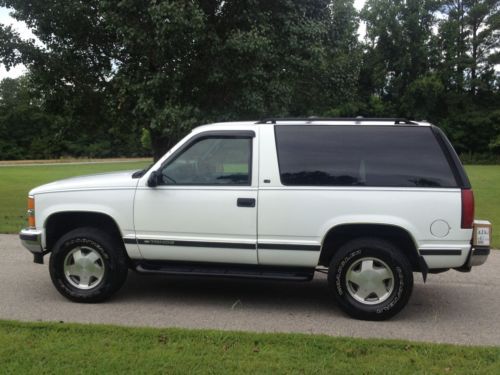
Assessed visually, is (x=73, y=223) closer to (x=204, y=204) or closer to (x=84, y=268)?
(x=84, y=268)

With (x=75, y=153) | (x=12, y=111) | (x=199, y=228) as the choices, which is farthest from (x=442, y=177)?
(x=12, y=111)

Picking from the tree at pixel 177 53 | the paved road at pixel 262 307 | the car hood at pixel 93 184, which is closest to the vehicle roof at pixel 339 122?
the car hood at pixel 93 184

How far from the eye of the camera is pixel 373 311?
5211 mm

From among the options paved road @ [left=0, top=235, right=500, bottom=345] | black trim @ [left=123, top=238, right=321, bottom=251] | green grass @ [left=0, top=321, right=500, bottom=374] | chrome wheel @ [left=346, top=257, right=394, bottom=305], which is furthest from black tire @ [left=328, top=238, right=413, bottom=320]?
green grass @ [left=0, top=321, right=500, bottom=374]

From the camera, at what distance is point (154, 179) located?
5.49 meters

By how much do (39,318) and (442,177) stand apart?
4042 millimetres

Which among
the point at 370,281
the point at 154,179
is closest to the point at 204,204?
the point at 154,179

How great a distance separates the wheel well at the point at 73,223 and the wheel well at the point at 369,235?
2.19 metres

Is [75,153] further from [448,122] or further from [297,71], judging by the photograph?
[297,71]

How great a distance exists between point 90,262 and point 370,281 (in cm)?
289

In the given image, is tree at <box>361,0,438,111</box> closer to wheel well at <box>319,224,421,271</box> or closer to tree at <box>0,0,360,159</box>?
tree at <box>0,0,360,159</box>

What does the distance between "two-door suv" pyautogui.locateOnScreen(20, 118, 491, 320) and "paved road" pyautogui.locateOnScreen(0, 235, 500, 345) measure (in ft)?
1.04

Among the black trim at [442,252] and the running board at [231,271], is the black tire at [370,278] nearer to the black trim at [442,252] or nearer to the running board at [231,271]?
the black trim at [442,252]

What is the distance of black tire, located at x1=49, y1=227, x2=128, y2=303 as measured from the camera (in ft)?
18.5
